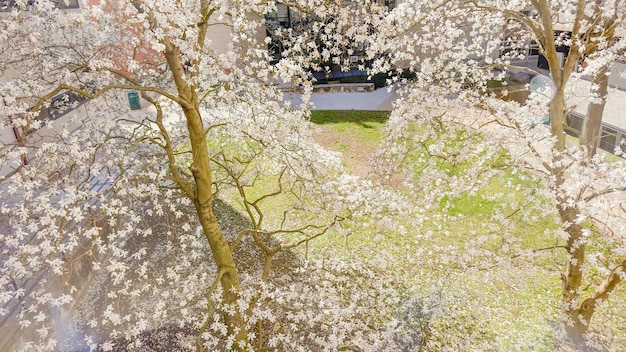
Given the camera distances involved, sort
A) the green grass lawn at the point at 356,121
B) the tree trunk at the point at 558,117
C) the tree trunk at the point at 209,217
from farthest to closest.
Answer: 1. the green grass lawn at the point at 356,121
2. the tree trunk at the point at 558,117
3. the tree trunk at the point at 209,217

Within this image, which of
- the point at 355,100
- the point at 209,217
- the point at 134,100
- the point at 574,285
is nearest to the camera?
the point at 209,217

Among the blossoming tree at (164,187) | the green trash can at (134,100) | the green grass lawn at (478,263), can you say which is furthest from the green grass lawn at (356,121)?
the green trash can at (134,100)

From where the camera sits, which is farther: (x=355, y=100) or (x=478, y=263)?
(x=355, y=100)

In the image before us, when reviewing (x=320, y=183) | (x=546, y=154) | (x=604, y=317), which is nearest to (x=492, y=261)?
(x=604, y=317)

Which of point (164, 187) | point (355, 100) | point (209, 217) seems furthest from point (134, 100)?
point (209, 217)

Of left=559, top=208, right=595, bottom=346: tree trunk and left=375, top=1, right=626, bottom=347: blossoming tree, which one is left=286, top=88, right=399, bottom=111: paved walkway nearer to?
left=375, top=1, right=626, bottom=347: blossoming tree

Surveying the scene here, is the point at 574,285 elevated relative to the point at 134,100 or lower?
lower

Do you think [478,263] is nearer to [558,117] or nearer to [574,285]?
[574,285]

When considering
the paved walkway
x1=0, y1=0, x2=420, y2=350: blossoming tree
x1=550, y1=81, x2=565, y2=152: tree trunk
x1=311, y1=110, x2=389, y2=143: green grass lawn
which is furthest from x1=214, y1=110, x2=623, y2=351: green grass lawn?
the paved walkway

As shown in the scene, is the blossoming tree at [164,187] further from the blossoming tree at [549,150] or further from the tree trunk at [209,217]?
the blossoming tree at [549,150]

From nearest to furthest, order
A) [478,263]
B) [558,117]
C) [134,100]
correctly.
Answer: [558,117] → [478,263] → [134,100]
